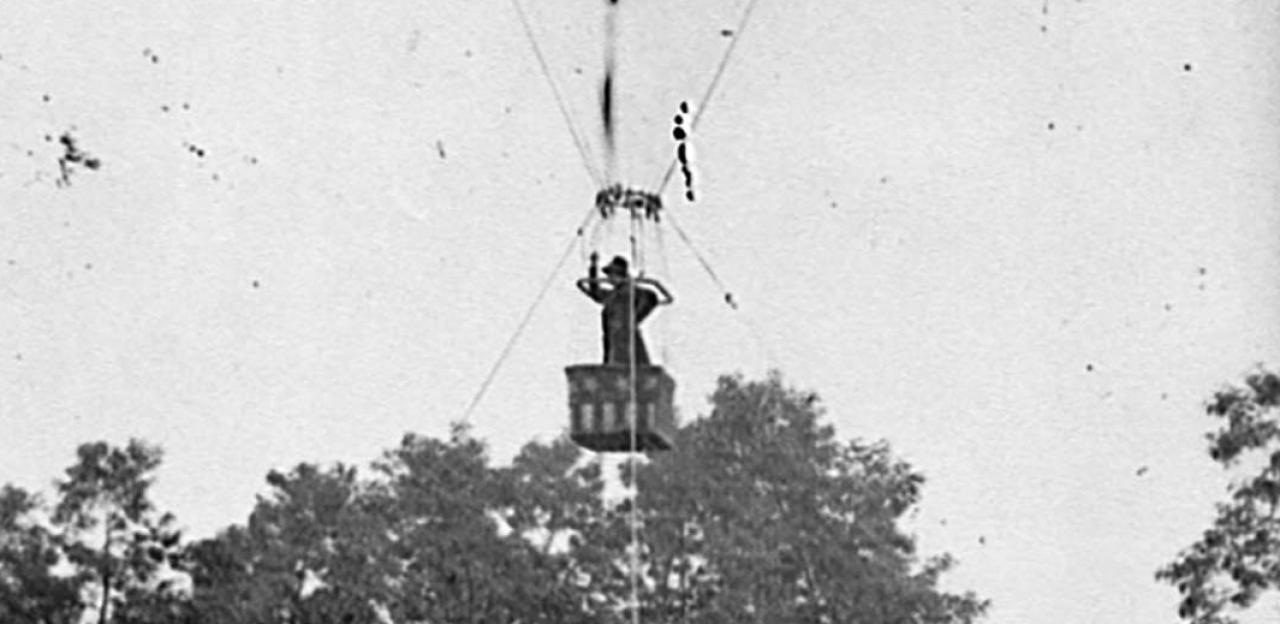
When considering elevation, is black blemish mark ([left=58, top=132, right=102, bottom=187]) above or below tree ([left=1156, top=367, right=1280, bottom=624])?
above

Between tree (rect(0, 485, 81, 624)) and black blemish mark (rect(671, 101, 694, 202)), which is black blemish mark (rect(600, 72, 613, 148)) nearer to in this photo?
black blemish mark (rect(671, 101, 694, 202))

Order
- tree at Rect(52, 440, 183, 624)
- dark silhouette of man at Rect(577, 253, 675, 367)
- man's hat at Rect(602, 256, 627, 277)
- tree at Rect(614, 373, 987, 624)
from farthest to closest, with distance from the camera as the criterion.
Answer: tree at Rect(52, 440, 183, 624) → tree at Rect(614, 373, 987, 624) → man's hat at Rect(602, 256, 627, 277) → dark silhouette of man at Rect(577, 253, 675, 367)

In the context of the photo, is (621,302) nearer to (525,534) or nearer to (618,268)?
(618,268)

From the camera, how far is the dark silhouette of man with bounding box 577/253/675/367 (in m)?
6.64

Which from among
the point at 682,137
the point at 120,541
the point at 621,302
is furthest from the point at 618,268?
the point at 120,541

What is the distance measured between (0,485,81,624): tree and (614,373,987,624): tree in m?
3.45

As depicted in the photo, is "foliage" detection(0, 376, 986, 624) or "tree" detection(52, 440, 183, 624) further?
"tree" detection(52, 440, 183, 624)

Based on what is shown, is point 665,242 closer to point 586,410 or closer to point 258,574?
point 258,574

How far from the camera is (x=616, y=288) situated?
673 cm

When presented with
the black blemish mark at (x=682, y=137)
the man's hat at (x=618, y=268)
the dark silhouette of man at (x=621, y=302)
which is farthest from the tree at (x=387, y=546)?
the man's hat at (x=618, y=268)

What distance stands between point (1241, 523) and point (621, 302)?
4.50 m

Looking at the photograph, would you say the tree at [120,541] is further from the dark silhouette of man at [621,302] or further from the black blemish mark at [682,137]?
the dark silhouette of man at [621,302]

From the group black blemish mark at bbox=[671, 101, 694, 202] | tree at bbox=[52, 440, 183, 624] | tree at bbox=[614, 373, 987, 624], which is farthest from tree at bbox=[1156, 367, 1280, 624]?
tree at bbox=[52, 440, 183, 624]

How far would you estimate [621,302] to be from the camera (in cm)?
679
